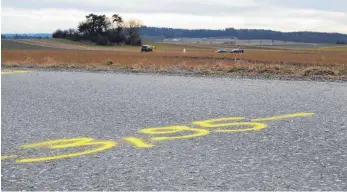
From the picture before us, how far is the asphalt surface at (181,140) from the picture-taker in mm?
4059

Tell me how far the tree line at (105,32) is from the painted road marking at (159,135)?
11089 centimetres

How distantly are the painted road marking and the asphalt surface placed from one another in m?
0.13

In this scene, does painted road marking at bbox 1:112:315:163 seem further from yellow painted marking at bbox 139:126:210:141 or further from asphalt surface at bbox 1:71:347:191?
asphalt surface at bbox 1:71:347:191

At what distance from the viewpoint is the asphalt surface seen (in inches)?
160

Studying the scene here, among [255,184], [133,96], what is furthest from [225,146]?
[133,96]

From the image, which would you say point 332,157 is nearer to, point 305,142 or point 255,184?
point 305,142

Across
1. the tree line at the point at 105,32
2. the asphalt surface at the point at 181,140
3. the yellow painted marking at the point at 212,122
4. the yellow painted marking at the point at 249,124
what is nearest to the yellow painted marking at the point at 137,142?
the asphalt surface at the point at 181,140

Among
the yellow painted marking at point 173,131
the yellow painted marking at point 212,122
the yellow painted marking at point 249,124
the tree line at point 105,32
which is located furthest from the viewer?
the tree line at point 105,32

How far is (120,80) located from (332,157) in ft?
29.1

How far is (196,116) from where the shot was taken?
24.3 ft

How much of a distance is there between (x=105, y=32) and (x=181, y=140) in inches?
4639

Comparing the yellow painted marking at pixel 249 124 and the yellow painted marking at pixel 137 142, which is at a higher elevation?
the yellow painted marking at pixel 249 124

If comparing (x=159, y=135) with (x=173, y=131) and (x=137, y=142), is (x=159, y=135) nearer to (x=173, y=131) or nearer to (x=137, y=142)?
(x=173, y=131)

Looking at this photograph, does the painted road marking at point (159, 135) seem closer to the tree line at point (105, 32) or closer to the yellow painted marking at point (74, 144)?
the yellow painted marking at point (74, 144)
